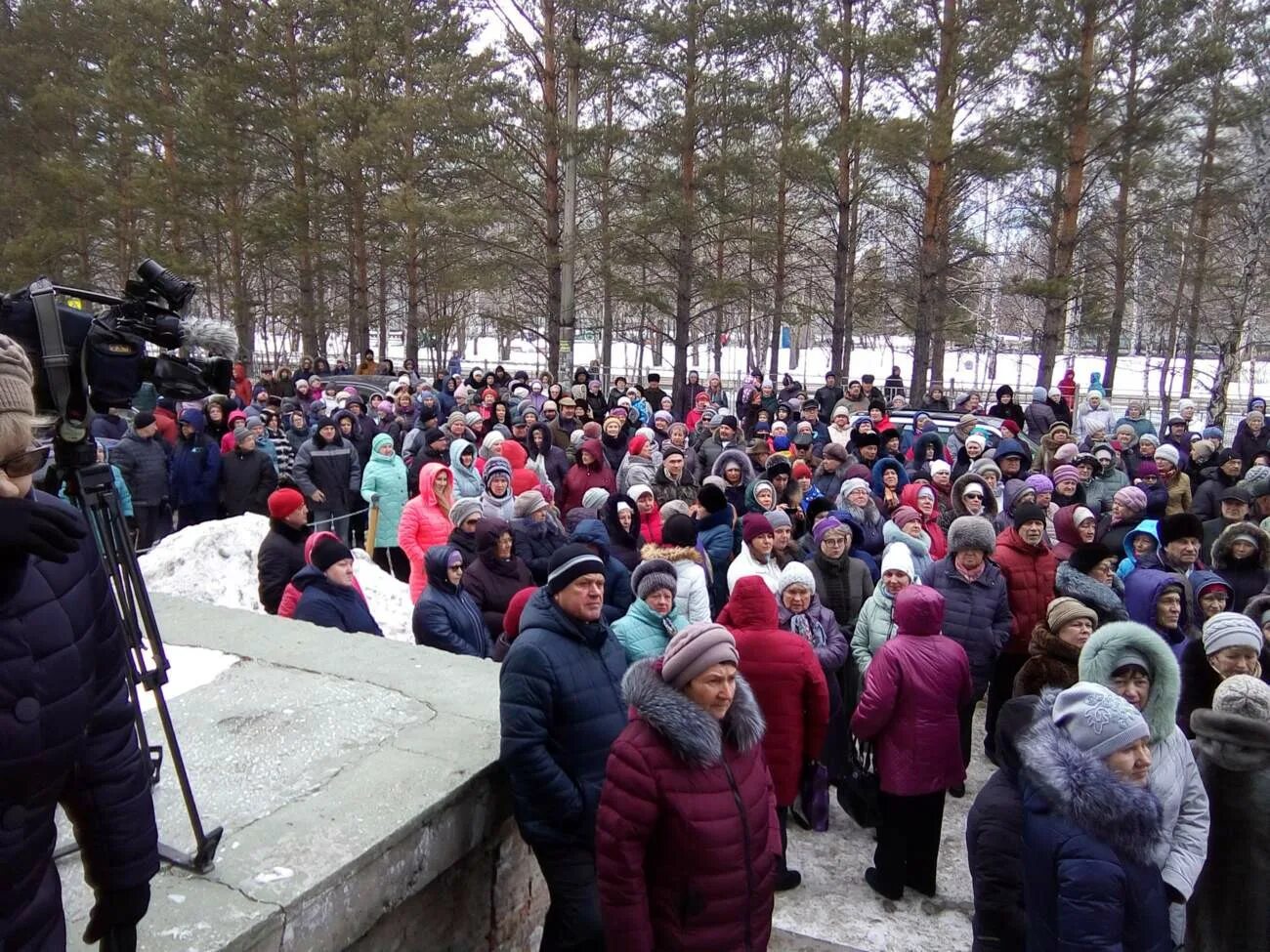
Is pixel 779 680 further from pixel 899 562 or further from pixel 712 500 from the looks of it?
pixel 712 500

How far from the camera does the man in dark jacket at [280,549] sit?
203 inches

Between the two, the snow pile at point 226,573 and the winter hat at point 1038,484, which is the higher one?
the winter hat at point 1038,484

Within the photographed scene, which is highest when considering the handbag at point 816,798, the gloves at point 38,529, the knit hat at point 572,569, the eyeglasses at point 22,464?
the eyeglasses at point 22,464

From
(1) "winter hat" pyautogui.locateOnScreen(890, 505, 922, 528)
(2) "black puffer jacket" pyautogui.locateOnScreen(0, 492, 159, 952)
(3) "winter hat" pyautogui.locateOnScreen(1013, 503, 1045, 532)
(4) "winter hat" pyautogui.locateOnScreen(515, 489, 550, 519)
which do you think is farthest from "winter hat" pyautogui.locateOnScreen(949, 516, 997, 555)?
(2) "black puffer jacket" pyautogui.locateOnScreen(0, 492, 159, 952)

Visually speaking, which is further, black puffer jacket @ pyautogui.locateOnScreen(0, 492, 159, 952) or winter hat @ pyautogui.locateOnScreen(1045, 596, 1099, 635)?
winter hat @ pyautogui.locateOnScreen(1045, 596, 1099, 635)

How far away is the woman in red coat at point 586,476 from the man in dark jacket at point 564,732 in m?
5.29

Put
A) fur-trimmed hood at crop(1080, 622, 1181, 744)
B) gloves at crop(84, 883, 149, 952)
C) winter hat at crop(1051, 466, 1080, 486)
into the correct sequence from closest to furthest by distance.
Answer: gloves at crop(84, 883, 149, 952), fur-trimmed hood at crop(1080, 622, 1181, 744), winter hat at crop(1051, 466, 1080, 486)

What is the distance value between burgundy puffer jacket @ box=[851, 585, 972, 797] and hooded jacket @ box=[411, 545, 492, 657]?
1.98 m

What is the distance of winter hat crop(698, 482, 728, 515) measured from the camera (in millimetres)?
6422

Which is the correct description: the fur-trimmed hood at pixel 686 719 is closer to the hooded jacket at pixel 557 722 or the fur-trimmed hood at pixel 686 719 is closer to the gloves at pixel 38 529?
the hooded jacket at pixel 557 722

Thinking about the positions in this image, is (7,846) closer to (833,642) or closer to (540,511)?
(833,642)

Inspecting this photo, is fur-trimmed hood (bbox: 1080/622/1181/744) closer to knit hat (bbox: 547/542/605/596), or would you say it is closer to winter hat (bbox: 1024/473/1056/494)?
knit hat (bbox: 547/542/605/596)

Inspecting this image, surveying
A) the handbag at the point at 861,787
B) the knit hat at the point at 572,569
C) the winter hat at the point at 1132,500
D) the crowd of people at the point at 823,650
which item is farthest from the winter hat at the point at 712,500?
the knit hat at the point at 572,569

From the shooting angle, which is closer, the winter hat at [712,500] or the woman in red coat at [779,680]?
the woman in red coat at [779,680]
